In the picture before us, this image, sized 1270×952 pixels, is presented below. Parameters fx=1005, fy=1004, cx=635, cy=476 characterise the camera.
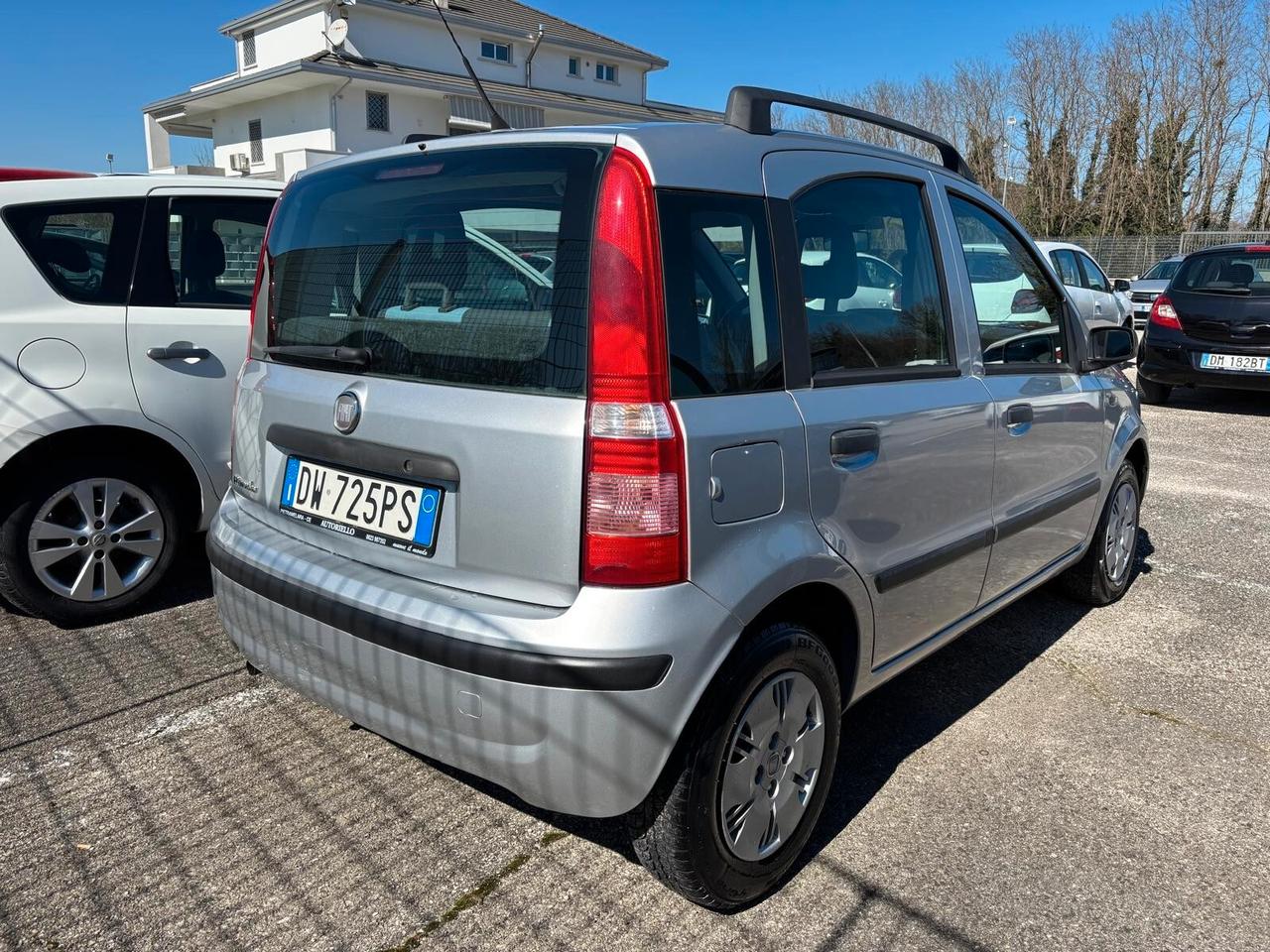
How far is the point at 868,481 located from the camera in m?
2.59

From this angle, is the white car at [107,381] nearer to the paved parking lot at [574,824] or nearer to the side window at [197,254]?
the side window at [197,254]

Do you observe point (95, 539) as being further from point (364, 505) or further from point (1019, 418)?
point (1019, 418)

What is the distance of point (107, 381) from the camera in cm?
402

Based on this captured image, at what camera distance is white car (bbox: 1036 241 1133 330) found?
13.1 meters

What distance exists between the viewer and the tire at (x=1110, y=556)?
4.46 m

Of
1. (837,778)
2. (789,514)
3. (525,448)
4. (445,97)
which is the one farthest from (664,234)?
(445,97)

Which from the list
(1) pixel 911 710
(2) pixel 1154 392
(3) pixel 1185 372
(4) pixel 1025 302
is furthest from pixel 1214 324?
(1) pixel 911 710

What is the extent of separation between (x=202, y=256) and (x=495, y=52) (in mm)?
34949

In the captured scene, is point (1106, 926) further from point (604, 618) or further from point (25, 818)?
point (25, 818)

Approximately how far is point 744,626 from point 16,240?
11.3 ft

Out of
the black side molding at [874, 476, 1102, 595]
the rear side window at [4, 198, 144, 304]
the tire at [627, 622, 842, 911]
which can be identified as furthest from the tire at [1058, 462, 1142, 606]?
the rear side window at [4, 198, 144, 304]

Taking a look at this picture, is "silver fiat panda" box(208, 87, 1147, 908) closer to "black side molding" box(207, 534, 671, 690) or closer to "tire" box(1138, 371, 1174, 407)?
"black side molding" box(207, 534, 671, 690)

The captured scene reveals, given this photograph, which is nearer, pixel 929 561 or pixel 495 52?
pixel 929 561

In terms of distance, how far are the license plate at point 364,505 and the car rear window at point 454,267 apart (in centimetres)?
27
